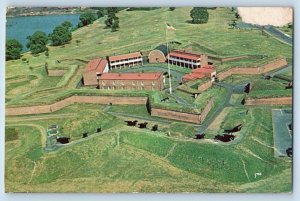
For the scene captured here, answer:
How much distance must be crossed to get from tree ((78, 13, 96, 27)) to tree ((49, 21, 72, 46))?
0.17 m

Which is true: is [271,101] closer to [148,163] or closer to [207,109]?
[207,109]

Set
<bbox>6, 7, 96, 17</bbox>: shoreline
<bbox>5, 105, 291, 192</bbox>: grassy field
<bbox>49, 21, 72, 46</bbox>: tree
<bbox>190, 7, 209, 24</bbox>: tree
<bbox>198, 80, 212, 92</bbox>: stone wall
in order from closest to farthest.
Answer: <bbox>5, 105, 291, 192</bbox>: grassy field
<bbox>6, 7, 96, 17</bbox>: shoreline
<bbox>190, 7, 209, 24</bbox>: tree
<bbox>198, 80, 212, 92</bbox>: stone wall
<bbox>49, 21, 72, 46</bbox>: tree

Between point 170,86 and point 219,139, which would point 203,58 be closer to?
point 170,86

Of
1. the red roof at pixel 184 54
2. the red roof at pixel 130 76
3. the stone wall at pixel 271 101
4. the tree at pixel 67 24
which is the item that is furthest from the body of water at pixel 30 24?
the stone wall at pixel 271 101

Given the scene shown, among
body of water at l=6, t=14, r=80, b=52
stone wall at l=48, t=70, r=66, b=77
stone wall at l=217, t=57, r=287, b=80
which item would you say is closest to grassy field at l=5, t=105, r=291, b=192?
stone wall at l=217, t=57, r=287, b=80

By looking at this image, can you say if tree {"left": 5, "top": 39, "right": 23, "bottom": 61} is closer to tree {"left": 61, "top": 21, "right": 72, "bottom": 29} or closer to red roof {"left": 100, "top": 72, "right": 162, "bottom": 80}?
tree {"left": 61, "top": 21, "right": 72, "bottom": 29}

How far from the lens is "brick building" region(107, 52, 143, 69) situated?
20.7 feet

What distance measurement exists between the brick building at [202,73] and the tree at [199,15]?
54 centimetres

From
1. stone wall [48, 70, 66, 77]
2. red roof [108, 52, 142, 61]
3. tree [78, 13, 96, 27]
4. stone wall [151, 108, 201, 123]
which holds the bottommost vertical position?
stone wall [151, 108, 201, 123]

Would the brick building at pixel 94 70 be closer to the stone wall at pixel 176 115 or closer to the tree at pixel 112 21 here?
the tree at pixel 112 21

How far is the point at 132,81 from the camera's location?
6227mm

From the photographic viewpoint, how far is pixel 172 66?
20.5ft

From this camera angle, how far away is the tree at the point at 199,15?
19.9ft

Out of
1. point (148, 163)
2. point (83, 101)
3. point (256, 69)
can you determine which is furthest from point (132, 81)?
point (256, 69)
